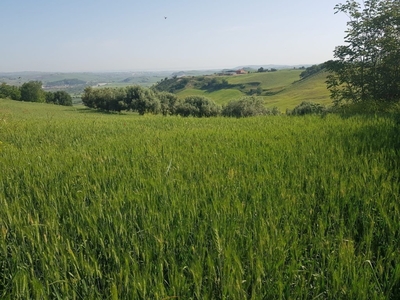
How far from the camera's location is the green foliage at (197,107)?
54031mm

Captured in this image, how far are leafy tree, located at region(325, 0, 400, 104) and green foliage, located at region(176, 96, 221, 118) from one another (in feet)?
123

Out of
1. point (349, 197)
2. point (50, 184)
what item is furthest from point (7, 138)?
point (349, 197)

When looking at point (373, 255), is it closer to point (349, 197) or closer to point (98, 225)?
point (349, 197)

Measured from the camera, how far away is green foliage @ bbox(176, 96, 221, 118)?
54031mm

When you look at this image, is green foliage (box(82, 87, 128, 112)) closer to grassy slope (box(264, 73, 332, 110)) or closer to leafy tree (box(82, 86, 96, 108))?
leafy tree (box(82, 86, 96, 108))

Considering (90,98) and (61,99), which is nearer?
(90,98)

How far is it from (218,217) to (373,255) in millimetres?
991

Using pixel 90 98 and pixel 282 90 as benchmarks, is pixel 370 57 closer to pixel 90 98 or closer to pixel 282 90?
pixel 90 98

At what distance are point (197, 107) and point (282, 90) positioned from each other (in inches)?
2587

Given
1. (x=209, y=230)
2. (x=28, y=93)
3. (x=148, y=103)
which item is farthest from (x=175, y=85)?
(x=209, y=230)

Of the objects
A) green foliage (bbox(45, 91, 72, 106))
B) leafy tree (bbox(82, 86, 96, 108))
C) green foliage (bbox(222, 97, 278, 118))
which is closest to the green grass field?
green foliage (bbox(222, 97, 278, 118))

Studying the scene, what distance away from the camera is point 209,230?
6.43 feet

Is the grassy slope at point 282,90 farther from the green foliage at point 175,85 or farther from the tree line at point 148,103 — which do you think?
the tree line at point 148,103

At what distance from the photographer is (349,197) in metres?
2.26
